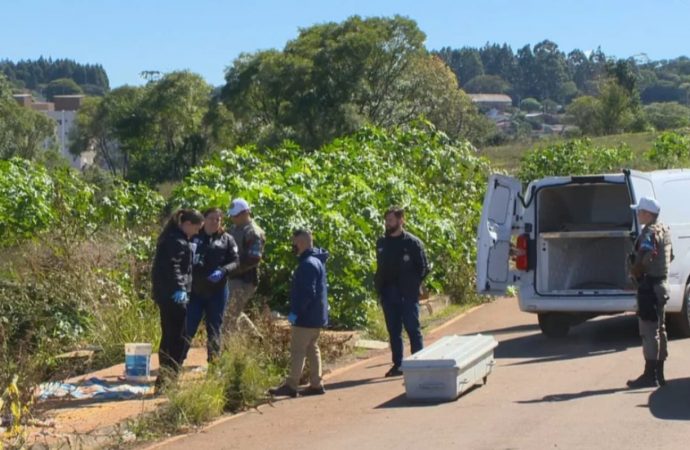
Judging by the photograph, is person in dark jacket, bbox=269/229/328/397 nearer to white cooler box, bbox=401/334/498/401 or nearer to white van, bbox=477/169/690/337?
white cooler box, bbox=401/334/498/401

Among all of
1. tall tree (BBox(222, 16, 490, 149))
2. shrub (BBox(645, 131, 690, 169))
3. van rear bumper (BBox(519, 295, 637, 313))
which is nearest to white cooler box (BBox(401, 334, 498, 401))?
van rear bumper (BBox(519, 295, 637, 313))

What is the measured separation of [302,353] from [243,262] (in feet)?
5.06

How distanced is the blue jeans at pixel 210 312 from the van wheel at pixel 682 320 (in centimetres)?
570

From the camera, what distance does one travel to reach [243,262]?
13.0m

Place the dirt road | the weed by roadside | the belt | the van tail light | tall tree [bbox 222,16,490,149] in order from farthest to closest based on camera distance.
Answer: tall tree [bbox 222,16,490,149] < the van tail light < the belt < the weed by roadside < the dirt road

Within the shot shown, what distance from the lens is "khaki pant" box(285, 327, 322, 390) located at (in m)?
11.9

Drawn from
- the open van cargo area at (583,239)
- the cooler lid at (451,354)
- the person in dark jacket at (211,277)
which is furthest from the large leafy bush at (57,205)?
the cooler lid at (451,354)

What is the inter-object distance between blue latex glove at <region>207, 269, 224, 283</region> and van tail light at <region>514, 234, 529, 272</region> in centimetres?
436

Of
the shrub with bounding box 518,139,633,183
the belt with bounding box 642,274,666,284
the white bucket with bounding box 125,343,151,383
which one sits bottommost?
the white bucket with bounding box 125,343,151,383

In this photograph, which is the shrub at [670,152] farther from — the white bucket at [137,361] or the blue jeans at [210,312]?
the white bucket at [137,361]

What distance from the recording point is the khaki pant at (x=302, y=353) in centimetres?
1189

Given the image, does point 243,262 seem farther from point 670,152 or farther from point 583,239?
point 670,152

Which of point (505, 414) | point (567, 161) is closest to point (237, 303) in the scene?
point (505, 414)

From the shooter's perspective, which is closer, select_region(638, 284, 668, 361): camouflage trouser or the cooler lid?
the cooler lid
